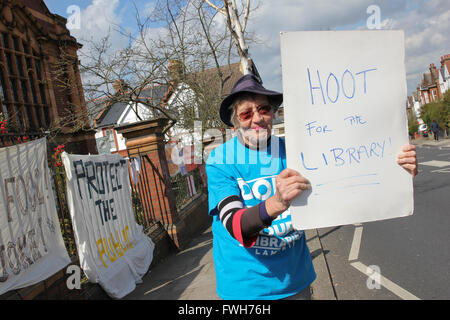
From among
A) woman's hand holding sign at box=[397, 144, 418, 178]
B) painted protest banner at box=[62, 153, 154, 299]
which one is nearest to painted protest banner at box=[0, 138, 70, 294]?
painted protest banner at box=[62, 153, 154, 299]

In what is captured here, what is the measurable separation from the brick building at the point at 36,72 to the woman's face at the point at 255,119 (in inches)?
380

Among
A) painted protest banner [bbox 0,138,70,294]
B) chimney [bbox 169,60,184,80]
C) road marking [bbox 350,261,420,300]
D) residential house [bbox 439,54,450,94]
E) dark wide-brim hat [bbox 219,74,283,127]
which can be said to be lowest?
road marking [bbox 350,261,420,300]

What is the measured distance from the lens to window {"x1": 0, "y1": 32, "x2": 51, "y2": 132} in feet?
39.5

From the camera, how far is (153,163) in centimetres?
754

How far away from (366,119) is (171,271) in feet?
16.9

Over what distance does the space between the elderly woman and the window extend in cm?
1137

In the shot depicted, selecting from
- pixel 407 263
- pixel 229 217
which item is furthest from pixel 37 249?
pixel 407 263

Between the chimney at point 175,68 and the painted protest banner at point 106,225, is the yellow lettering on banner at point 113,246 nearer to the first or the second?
the painted protest banner at point 106,225

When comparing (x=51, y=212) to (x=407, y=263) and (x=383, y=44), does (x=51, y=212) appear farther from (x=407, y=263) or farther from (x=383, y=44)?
(x=407, y=263)

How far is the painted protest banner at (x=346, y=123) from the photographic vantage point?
1.62 metres

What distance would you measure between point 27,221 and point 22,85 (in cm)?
1139

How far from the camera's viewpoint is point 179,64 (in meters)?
11.5

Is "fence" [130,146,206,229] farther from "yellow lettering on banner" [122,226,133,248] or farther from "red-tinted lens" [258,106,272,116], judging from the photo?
"red-tinted lens" [258,106,272,116]

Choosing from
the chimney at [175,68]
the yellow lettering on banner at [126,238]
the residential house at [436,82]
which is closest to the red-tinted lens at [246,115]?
the yellow lettering on banner at [126,238]
